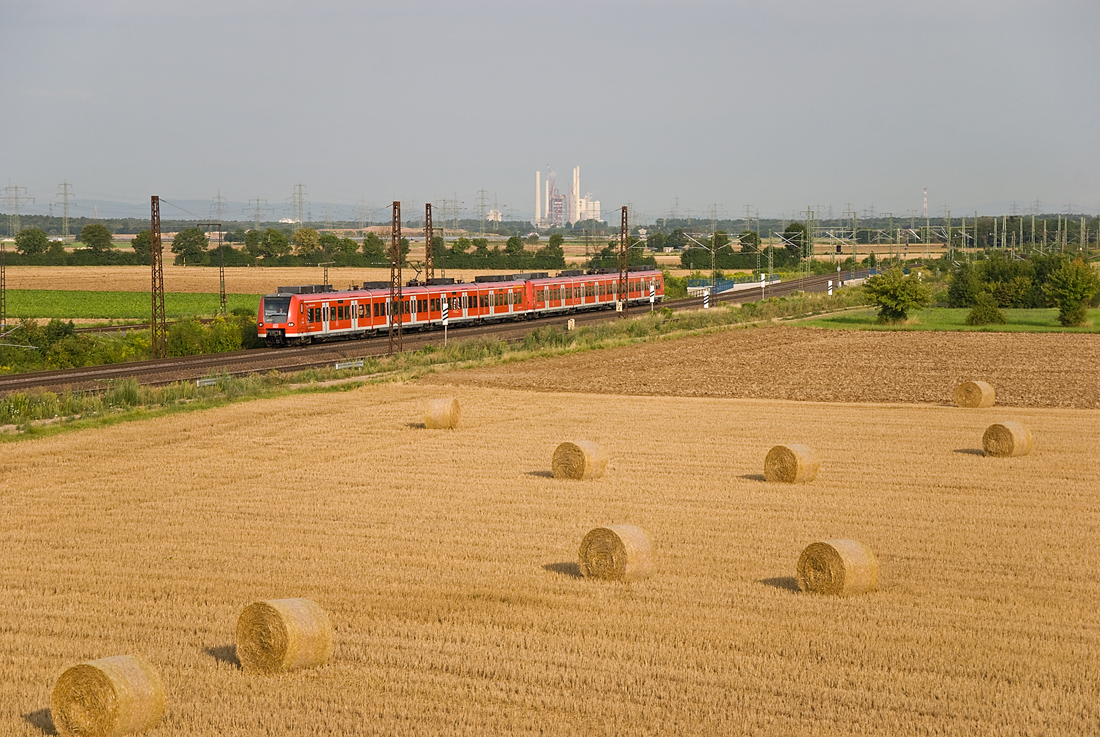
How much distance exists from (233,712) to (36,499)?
1284cm

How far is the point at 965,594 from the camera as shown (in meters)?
15.4

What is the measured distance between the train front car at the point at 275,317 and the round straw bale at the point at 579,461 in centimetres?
3487

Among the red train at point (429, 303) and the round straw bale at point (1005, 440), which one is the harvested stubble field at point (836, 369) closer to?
the red train at point (429, 303)

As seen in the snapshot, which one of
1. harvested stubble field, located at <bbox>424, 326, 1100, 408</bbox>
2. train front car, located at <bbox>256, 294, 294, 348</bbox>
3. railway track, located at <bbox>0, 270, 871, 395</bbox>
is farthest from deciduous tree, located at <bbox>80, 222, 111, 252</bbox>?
harvested stubble field, located at <bbox>424, 326, 1100, 408</bbox>

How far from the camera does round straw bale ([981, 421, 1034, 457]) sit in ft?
88.5

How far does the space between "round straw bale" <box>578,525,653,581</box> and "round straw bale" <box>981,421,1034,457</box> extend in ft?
45.4

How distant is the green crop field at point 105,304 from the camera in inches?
3391

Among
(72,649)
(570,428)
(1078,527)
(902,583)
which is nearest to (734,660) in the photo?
(902,583)

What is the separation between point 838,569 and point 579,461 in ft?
31.1

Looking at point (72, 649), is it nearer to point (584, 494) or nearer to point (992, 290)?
point (584, 494)

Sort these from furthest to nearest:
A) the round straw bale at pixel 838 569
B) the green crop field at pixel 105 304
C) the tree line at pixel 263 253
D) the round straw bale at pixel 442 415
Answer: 1. the tree line at pixel 263 253
2. the green crop field at pixel 105 304
3. the round straw bale at pixel 442 415
4. the round straw bale at pixel 838 569

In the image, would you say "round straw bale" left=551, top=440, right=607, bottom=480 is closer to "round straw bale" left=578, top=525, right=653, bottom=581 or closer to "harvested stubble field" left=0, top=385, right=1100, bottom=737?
"harvested stubble field" left=0, top=385, right=1100, bottom=737

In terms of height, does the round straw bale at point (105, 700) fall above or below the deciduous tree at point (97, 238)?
below

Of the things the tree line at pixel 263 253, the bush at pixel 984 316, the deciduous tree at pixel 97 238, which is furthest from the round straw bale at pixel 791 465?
the deciduous tree at pixel 97 238
